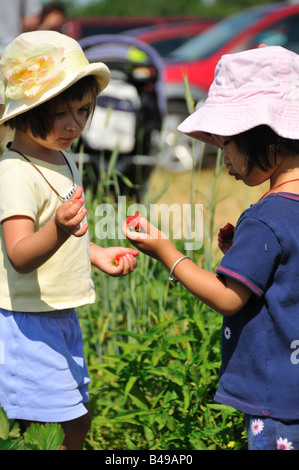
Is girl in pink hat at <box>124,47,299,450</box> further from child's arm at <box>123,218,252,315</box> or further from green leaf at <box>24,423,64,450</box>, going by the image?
green leaf at <box>24,423,64,450</box>

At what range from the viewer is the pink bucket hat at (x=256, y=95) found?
167 centimetres

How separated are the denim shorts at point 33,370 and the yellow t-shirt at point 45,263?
0.05 metres

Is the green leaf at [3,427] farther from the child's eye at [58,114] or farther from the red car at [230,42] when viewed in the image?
the red car at [230,42]

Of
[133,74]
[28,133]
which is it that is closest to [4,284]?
[28,133]

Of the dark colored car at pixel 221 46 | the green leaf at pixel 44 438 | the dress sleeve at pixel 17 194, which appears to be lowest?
the dark colored car at pixel 221 46

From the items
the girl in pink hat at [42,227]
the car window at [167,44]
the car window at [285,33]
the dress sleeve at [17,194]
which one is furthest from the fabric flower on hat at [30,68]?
the car window at [167,44]

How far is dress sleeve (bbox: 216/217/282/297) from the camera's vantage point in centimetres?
160

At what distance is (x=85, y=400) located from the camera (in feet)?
6.88

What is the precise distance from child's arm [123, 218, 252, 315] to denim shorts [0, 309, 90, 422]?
42 centimetres

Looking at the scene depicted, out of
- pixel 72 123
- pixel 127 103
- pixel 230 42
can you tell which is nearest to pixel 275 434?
pixel 72 123

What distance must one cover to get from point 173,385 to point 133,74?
3306mm

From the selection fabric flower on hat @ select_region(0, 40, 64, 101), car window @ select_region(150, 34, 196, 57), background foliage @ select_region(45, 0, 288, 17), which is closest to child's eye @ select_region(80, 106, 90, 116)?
fabric flower on hat @ select_region(0, 40, 64, 101)

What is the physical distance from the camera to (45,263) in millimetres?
1954

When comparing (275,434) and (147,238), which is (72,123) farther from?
(275,434)
